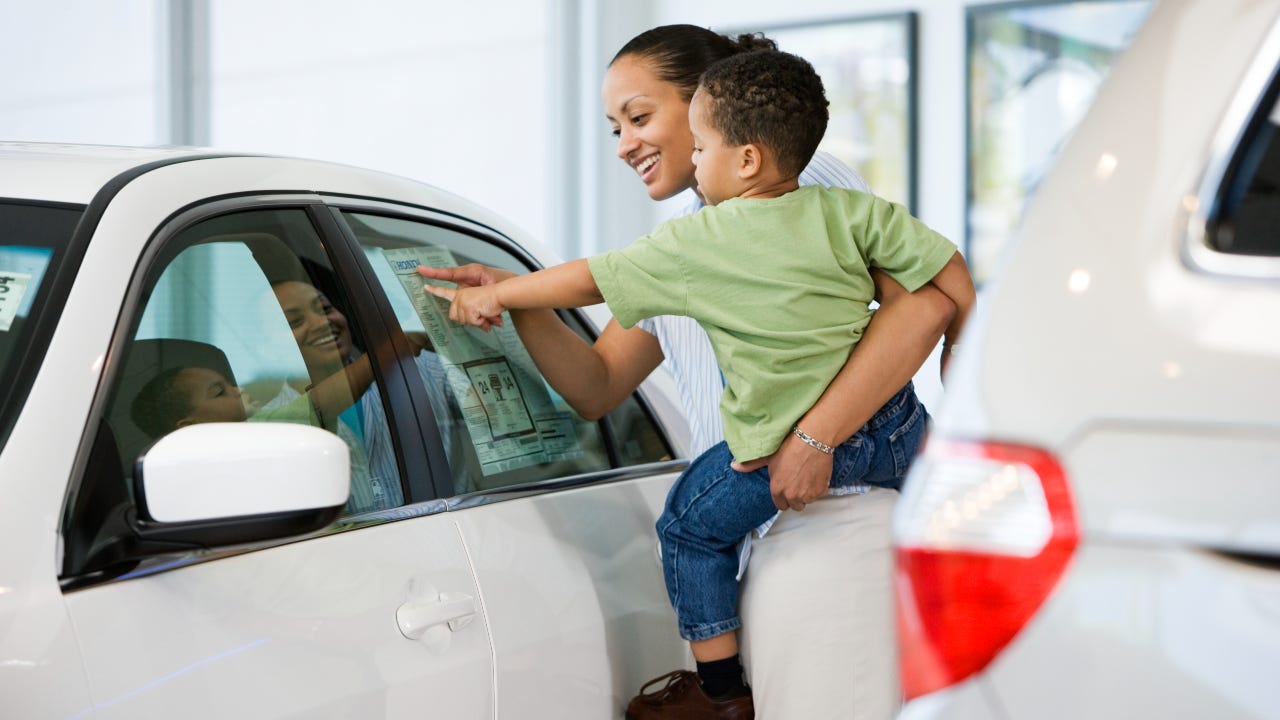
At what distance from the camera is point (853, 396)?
166 centimetres

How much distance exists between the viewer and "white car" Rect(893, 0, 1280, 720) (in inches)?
32.8

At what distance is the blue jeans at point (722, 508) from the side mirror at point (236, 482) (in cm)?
61

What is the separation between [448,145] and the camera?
6168 millimetres

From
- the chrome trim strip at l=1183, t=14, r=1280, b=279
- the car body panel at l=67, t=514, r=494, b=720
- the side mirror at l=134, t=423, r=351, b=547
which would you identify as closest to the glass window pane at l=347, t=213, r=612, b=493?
the car body panel at l=67, t=514, r=494, b=720

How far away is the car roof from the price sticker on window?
0.10 metres

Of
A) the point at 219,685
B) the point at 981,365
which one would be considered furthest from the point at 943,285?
the point at 219,685

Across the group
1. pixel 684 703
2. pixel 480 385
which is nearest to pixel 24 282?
pixel 480 385

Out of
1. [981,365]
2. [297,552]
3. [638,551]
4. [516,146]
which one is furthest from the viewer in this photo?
[516,146]

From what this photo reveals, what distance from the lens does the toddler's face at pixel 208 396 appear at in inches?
54.8

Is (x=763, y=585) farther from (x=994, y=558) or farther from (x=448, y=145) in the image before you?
(x=448, y=145)

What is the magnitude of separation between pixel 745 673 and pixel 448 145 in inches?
186

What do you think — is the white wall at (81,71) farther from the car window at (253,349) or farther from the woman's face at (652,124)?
the car window at (253,349)

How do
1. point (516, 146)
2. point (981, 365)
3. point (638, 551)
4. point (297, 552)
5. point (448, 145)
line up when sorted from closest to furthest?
point (981, 365) → point (297, 552) → point (638, 551) → point (448, 145) → point (516, 146)

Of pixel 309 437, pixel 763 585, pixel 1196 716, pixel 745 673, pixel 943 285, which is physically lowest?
pixel 745 673
